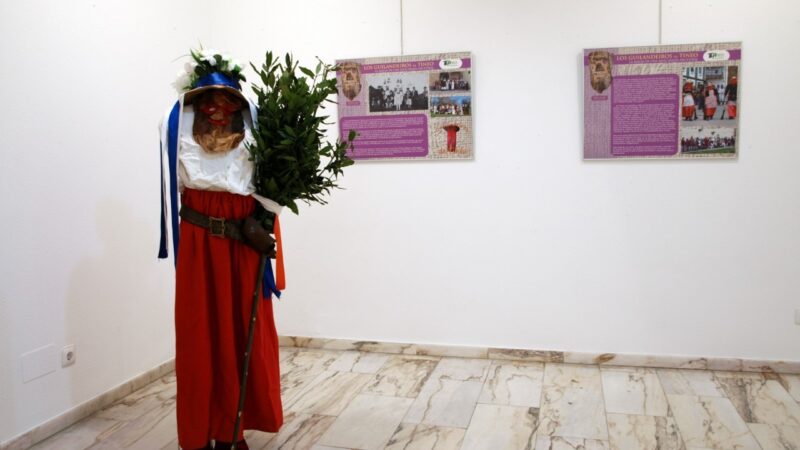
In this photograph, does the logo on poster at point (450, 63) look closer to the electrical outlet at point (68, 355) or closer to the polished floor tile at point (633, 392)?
the polished floor tile at point (633, 392)

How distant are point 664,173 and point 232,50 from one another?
8.85 feet

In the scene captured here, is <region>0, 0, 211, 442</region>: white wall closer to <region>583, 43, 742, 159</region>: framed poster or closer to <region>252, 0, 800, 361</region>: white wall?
<region>252, 0, 800, 361</region>: white wall

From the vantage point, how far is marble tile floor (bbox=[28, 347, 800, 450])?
2.73 m

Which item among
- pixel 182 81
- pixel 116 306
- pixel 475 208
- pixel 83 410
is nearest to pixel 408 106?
pixel 475 208

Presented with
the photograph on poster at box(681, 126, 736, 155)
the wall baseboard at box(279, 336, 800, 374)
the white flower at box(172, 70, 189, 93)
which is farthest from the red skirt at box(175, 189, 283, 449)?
the photograph on poster at box(681, 126, 736, 155)

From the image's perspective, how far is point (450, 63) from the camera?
3.74 metres

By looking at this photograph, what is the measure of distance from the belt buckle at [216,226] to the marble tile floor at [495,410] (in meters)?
0.94

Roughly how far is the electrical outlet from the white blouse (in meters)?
1.03

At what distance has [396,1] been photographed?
383cm

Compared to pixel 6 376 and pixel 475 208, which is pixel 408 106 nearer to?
pixel 475 208

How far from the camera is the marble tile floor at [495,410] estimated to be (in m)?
2.73

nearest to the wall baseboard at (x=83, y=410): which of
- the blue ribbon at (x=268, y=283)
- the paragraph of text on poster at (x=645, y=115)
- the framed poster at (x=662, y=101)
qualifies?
the blue ribbon at (x=268, y=283)

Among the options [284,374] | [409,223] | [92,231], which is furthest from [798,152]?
[92,231]

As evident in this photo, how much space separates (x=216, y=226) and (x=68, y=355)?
108 cm
